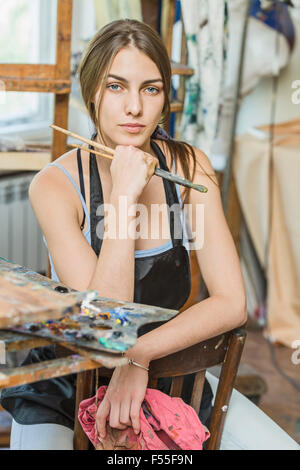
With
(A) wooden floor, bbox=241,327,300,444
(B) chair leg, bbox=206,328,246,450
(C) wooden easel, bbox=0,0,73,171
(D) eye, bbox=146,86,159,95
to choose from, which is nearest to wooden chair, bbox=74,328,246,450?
(B) chair leg, bbox=206,328,246,450

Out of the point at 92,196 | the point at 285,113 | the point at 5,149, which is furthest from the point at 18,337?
the point at 285,113

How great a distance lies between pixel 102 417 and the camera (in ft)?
3.67

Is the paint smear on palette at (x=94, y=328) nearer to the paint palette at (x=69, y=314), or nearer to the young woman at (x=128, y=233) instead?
the paint palette at (x=69, y=314)

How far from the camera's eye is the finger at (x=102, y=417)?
1.12m

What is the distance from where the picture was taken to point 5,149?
2162 mm

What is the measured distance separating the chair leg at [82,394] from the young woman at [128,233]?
4cm

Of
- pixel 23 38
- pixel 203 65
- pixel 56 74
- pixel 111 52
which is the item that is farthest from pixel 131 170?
pixel 23 38

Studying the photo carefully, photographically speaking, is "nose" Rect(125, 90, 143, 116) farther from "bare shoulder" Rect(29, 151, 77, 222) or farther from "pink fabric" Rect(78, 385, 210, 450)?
"pink fabric" Rect(78, 385, 210, 450)

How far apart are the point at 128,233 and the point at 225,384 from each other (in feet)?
1.08

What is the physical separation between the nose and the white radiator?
1847 mm

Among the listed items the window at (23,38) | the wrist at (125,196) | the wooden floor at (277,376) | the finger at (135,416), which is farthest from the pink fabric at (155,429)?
the window at (23,38)

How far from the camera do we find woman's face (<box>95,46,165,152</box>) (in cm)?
132

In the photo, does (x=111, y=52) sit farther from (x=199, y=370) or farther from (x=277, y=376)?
(x=277, y=376)

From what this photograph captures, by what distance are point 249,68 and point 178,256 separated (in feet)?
6.41
